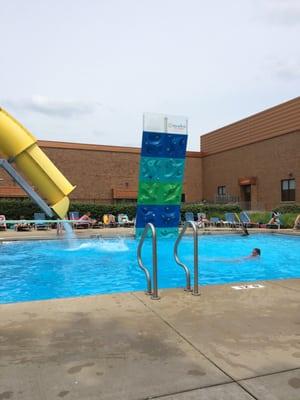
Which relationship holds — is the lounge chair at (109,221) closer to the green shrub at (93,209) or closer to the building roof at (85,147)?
the green shrub at (93,209)

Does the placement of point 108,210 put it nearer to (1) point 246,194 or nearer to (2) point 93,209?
(2) point 93,209

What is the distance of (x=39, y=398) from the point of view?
8.84ft

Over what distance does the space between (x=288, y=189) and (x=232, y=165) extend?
7.01 metres

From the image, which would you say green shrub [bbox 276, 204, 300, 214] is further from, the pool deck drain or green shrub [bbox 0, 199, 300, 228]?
the pool deck drain

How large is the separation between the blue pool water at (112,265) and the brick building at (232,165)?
48.7 ft

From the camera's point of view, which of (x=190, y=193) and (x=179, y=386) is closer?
(x=179, y=386)

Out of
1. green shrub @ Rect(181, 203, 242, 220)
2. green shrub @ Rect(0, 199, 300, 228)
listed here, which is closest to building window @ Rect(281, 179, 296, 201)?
green shrub @ Rect(0, 199, 300, 228)

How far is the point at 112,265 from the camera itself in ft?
37.1

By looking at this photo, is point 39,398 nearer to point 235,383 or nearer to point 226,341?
point 235,383

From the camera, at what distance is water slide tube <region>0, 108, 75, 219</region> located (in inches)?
483

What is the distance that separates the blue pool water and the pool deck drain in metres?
3.34

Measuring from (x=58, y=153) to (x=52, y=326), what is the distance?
99.8 ft

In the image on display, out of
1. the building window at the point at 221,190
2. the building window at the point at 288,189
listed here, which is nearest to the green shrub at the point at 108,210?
the building window at the point at 288,189

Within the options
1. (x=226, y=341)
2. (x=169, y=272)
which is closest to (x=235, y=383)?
(x=226, y=341)
